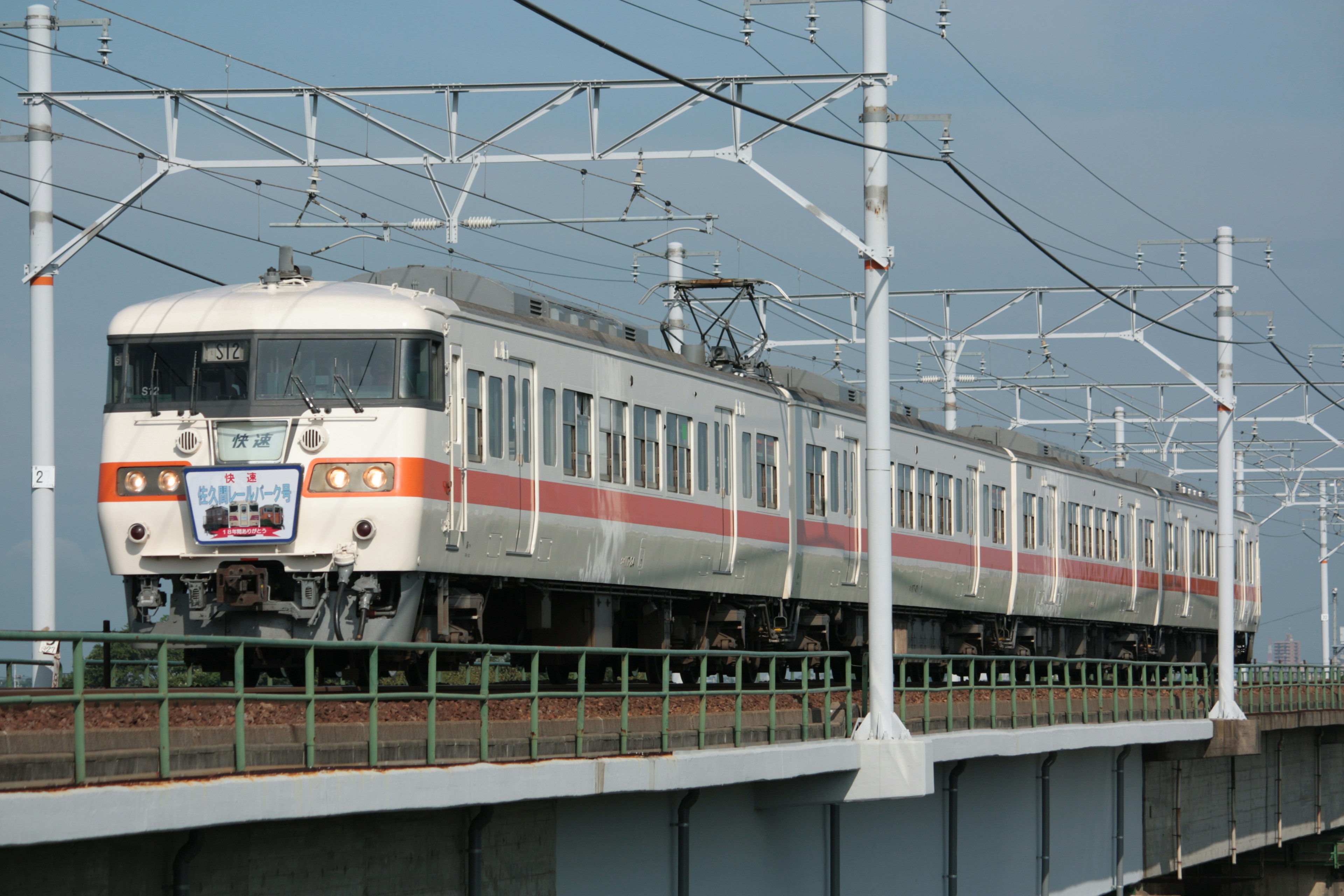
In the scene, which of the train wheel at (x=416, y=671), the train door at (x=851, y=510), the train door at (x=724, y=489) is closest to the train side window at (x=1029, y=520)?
the train door at (x=851, y=510)

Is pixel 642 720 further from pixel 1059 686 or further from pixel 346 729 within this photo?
pixel 1059 686

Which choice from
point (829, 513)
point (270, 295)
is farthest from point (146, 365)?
point (829, 513)

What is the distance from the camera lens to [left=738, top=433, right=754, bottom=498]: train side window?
2248cm

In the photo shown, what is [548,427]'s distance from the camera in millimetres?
18141

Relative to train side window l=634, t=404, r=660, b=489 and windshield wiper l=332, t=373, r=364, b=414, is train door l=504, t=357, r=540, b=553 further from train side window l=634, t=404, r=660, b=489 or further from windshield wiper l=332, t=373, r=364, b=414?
train side window l=634, t=404, r=660, b=489

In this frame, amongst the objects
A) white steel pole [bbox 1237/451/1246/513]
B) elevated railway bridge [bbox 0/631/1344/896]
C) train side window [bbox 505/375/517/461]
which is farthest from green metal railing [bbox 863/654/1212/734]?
white steel pole [bbox 1237/451/1246/513]

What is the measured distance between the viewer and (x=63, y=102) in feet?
65.2

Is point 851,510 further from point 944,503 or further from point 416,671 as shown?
point 416,671

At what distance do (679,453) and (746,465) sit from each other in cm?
186

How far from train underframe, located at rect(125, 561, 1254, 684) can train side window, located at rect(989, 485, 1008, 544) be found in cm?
242

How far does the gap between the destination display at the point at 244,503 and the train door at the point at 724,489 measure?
721 cm

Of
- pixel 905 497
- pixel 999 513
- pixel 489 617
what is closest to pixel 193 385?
pixel 489 617

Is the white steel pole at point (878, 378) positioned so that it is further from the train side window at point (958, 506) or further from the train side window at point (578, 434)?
the train side window at point (958, 506)

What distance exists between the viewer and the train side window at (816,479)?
964 inches
